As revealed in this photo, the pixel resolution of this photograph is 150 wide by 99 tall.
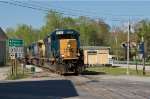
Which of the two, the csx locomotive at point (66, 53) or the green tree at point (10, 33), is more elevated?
the green tree at point (10, 33)

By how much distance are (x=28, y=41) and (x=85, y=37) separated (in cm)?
1597

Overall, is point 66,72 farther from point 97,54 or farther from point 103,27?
point 103,27

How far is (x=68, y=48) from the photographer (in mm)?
33656

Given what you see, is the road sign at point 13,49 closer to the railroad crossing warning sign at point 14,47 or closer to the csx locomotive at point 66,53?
the railroad crossing warning sign at point 14,47

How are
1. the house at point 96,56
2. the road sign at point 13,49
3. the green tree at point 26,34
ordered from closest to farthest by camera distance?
the road sign at point 13,49 < the house at point 96,56 < the green tree at point 26,34

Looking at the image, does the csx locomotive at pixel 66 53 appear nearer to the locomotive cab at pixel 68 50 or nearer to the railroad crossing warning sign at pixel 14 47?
the locomotive cab at pixel 68 50

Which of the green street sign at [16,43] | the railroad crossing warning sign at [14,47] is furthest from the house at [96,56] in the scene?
the railroad crossing warning sign at [14,47]

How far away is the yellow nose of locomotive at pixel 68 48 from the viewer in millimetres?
33469

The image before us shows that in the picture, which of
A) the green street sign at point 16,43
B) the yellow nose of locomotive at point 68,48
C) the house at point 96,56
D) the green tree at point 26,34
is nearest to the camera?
the green street sign at point 16,43

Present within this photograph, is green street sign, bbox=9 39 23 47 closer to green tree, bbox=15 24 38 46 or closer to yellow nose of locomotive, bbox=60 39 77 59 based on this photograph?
yellow nose of locomotive, bbox=60 39 77 59

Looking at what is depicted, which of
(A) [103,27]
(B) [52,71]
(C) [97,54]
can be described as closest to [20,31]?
(A) [103,27]

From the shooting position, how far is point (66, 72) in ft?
108

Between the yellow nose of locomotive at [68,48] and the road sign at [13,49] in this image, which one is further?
the yellow nose of locomotive at [68,48]

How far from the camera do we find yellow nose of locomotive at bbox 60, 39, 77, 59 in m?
33.5
